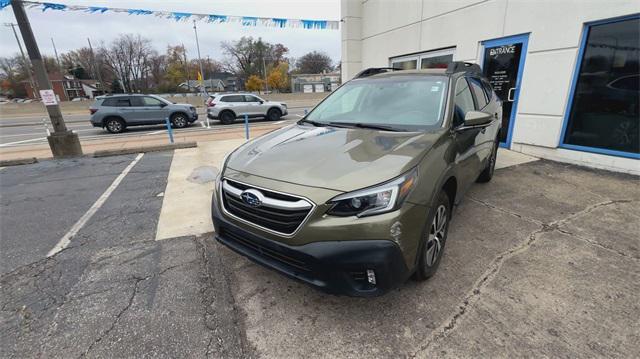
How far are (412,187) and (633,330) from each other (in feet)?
5.76

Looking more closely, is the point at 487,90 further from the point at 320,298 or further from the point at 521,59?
the point at 320,298

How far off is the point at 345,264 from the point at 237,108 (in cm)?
1526

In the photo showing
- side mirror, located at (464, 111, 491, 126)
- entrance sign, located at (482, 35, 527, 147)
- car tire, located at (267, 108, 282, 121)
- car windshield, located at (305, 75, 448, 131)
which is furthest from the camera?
car tire, located at (267, 108, 282, 121)

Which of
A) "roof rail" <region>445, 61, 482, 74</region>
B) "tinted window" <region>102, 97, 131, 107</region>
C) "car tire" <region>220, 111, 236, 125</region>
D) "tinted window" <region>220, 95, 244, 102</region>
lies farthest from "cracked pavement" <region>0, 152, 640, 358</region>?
"tinted window" <region>220, 95, 244, 102</region>

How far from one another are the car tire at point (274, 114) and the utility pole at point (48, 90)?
10099 millimetres

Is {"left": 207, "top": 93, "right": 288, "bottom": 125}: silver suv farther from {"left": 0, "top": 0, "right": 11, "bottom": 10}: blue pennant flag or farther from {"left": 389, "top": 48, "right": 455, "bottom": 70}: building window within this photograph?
{"left": 0, "top": 0, "right": 11, "bottom": 10}: blue pennant flag

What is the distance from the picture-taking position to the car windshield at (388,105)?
277cm

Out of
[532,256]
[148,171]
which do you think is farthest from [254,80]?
[532,256]

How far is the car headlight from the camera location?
1853 mm

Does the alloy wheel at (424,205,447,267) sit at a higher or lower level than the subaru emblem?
lower

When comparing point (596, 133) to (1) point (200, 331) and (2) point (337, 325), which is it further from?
(1) point (200, 331)

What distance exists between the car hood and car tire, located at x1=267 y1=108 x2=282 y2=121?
14488 millimetres

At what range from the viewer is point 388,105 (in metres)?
3.08

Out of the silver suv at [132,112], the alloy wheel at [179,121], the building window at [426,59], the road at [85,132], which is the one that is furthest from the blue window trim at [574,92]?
the alloy wheel at [179,121]
